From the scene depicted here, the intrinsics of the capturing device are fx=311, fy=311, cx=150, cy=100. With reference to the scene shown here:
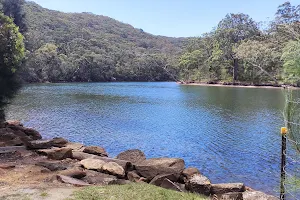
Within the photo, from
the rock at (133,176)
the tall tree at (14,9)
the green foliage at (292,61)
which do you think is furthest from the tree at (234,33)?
the green foliage at (292,61)

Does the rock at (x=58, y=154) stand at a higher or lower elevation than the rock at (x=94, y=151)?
higher

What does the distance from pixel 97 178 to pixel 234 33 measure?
81094 millimetres

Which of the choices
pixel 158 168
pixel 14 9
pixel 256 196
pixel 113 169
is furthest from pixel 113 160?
pixel 14 9

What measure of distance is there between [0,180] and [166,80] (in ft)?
403

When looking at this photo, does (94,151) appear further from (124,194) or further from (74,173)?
(124,194)

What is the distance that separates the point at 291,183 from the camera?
12.8ft

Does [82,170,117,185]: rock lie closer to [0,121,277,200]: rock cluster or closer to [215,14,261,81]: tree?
[0,121,277,200]: rock cluster

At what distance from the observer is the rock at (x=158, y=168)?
9445 millimetres

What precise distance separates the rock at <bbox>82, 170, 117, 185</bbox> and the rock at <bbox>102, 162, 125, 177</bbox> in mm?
245

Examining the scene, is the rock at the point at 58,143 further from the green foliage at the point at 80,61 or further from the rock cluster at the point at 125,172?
the green foliage at the point at 80,61

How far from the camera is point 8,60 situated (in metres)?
12.9

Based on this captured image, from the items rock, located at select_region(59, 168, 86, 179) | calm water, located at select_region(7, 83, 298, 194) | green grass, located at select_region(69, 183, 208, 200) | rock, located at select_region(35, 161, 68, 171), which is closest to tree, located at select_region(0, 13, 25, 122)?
calm water, located at select_region(7, 83, 298, 194)

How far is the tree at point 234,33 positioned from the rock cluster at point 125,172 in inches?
2809

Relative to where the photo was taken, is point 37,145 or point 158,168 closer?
point 158,168
